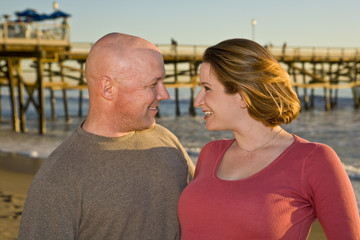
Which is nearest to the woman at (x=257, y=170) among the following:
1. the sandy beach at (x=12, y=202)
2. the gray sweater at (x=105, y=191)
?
the gray sweater at (x=105, y=191)

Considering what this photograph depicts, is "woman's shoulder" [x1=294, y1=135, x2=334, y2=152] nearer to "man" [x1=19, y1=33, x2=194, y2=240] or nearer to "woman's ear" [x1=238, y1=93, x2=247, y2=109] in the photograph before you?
"woman's ear" [x1=238, y1=93, x2=247, y2=109]

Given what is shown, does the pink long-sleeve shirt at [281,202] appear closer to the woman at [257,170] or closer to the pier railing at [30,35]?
the woman at [257,170]

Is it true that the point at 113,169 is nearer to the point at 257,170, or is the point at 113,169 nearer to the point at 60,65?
the point at 257,170

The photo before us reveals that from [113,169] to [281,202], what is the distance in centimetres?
72

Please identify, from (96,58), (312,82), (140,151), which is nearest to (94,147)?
(140,151)

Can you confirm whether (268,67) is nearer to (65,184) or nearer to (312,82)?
(65,184)

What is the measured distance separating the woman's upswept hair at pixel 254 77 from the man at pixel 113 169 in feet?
0.92

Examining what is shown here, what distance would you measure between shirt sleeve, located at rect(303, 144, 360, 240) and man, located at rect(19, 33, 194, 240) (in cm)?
66

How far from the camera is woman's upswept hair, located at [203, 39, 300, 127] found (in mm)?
1981

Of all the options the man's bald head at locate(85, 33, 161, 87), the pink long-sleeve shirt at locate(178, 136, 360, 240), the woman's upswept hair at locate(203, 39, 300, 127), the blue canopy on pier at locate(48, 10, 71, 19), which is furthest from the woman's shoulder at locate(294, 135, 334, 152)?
the blue canopy on pier at locate(48, 10, 71, 19)

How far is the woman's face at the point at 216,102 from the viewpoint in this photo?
2092 mm

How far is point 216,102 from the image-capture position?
2.13 meters

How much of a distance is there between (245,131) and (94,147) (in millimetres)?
720

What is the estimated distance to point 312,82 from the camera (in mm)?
28844
